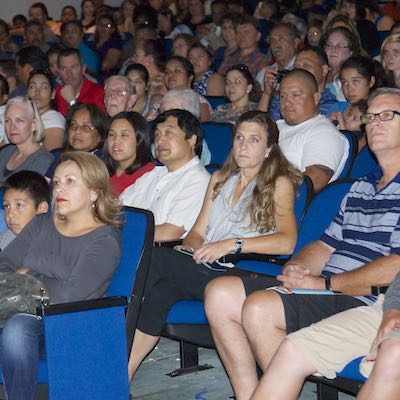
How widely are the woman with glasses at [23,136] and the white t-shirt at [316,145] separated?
1.29m

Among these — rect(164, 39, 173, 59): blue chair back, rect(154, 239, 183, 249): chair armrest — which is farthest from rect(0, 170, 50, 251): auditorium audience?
rect(164, 39, 173, 59): blue chair back

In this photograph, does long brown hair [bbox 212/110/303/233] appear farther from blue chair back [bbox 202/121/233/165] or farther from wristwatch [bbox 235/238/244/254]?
blue chair back [bbox 202/121/233/165]

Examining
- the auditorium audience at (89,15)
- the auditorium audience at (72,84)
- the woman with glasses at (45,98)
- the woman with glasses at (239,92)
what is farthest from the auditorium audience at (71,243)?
the auditorium audience at (89,15)

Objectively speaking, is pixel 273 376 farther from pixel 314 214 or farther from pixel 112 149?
pixel 112 149

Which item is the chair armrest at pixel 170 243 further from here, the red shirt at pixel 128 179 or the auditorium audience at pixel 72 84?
the auditorium audience at pixel 72 84

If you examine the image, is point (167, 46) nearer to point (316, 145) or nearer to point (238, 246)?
point (316, 145)

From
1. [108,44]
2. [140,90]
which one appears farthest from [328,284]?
[108,44]

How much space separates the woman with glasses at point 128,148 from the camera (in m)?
4.78

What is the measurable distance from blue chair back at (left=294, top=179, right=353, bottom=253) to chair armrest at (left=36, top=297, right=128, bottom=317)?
2.90ft

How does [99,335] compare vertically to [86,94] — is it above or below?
below

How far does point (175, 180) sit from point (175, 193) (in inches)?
2.9

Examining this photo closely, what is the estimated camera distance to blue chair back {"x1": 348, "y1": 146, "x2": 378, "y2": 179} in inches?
184

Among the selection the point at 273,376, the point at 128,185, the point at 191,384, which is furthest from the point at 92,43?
the point at 273,376

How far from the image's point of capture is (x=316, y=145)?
16.2ft
